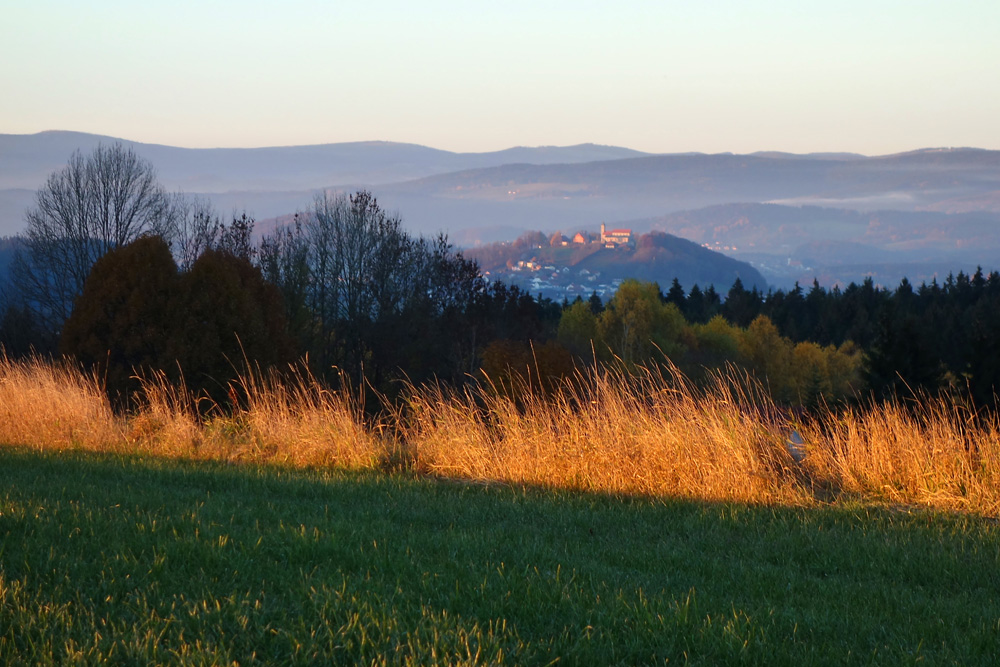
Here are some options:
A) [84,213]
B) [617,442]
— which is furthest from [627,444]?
[84,213]

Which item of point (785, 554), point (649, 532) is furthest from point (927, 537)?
point (649, 532)

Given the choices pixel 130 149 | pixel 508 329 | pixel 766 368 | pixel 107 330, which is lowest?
pixel 766 368

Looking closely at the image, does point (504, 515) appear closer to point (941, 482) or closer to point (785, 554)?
point (785, 554)

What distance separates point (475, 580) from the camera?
4473 millimetres

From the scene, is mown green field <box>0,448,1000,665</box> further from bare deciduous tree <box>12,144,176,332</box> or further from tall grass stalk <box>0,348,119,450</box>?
bare deciduous tree <box>12,144,176,332</box>

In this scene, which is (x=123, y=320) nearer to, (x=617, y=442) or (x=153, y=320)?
(x=153, y=320)

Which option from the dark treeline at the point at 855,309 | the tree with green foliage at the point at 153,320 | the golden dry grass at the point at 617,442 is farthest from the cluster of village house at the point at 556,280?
the golden dry grass at the point at 617,442

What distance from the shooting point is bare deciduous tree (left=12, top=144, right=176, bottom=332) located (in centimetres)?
4712

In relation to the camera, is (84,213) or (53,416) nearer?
(53,416)

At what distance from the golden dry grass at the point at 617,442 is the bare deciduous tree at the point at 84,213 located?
132 ft

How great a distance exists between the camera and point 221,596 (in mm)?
4051

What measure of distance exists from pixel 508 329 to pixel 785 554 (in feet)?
169

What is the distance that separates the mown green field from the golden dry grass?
2.37 ft

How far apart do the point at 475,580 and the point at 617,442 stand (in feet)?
12.7
